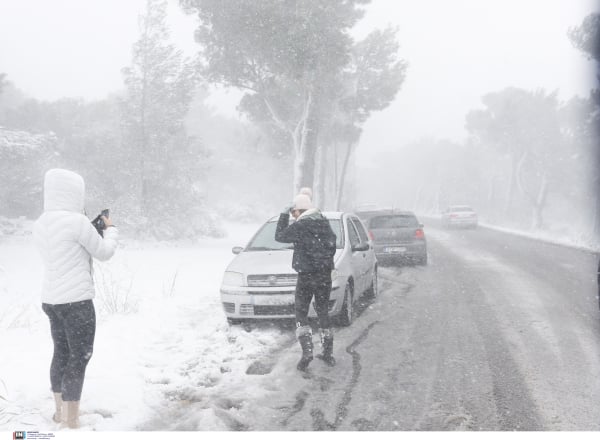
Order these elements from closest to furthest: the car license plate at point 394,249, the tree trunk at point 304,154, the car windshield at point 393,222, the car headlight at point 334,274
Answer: the car headlight at point 334,274, the car license plate at point 394,249, the car windshield at point 393,222, the tree trunk at point 304,154

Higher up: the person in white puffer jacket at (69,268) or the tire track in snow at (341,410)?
the person in white puffer jacket at (69,268)

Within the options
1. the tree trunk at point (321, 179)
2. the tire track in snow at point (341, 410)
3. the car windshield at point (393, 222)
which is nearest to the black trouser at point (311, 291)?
the tire track in snow at point (341, 410)

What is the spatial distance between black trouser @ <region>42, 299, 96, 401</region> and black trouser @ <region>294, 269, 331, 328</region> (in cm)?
235

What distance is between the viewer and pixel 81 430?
3887 millimetres

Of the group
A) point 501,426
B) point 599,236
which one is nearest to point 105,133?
point 501,426

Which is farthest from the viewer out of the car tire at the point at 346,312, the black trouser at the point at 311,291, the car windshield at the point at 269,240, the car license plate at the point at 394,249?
the car license plate at the point at 394,249

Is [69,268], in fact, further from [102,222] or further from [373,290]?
[373,290]

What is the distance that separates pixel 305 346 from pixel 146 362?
1814mm

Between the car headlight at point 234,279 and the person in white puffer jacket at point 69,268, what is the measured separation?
3.23 metres

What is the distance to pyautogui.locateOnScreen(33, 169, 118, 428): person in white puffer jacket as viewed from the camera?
3.72m

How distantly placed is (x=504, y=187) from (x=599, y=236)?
2049 inches

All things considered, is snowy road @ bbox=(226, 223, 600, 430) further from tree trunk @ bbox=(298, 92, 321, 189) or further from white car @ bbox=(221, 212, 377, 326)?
tree trunk @ bbox=(298, 92, 321, 189)

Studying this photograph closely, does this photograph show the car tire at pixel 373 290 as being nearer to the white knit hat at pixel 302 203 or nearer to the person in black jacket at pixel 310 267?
the person in black jacket at pixel 310 267

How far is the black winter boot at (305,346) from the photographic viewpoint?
5.40 meters
